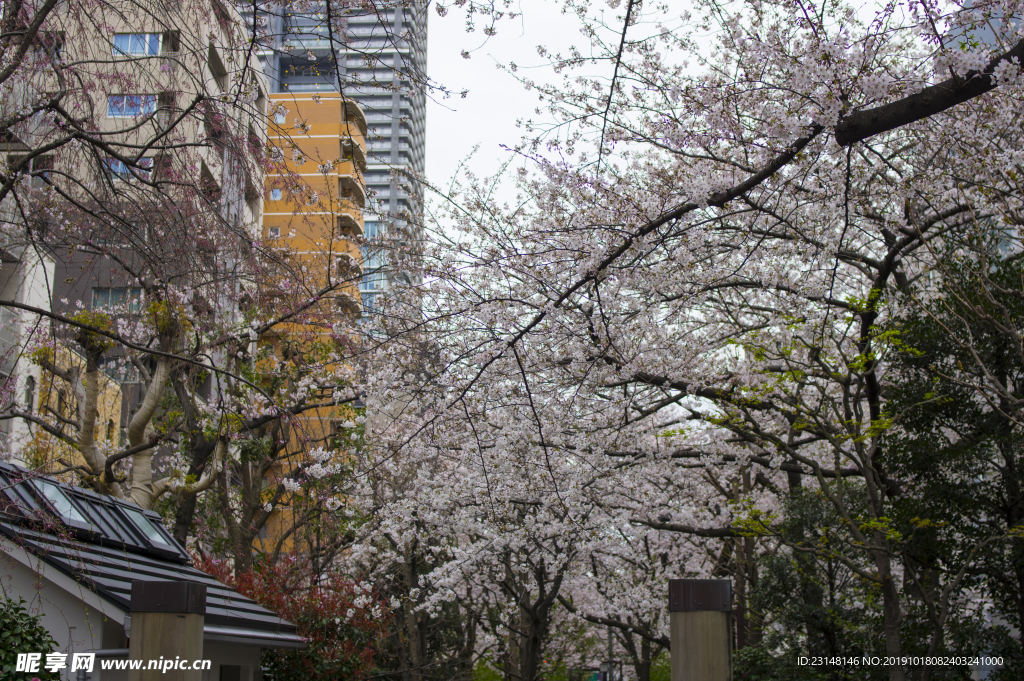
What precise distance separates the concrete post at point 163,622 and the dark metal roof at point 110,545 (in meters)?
1.13

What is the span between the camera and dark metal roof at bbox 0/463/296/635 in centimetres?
443

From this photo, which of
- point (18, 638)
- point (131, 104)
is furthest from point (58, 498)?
point (131, 104)

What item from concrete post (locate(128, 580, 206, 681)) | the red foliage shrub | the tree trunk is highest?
the tree trunk

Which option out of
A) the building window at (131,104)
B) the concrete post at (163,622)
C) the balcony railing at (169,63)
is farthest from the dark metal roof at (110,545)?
the balcony railing at (169,63)

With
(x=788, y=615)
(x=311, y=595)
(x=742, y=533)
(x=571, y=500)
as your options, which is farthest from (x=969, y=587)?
(x=311, y=595)

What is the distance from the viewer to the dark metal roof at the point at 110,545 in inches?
174

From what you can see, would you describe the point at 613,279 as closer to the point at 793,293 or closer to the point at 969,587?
the point at 793,293

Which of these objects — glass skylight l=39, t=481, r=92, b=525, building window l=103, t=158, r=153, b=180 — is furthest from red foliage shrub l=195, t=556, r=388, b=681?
building window l=103, t=158, r=153, b=180

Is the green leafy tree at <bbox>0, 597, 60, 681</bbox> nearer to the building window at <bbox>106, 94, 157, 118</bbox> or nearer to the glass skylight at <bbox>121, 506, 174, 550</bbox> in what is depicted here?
the glass skylight at <bbox>121, 506, 174, 550</bbox>

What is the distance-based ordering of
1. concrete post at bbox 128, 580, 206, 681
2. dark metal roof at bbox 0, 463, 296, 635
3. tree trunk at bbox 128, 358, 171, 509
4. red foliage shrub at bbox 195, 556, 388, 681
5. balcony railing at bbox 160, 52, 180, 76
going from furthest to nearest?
red foliage shrub at bbox 195, 556, 388, 681 → tree trunk at bbox 128, 358, 171, 509 → dark metal roof at bbox 0, 463, 296, 635 → balcony railing at bbox 160, 52, 180, 76 → concrete post at bbox 128, 580, 206, 681

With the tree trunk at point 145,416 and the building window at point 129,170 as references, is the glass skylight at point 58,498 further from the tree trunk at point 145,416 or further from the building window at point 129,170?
the building window at point 129,170

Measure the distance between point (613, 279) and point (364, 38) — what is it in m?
2.82

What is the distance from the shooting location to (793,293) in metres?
6.82

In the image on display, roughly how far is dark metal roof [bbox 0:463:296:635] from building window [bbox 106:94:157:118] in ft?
7.18
